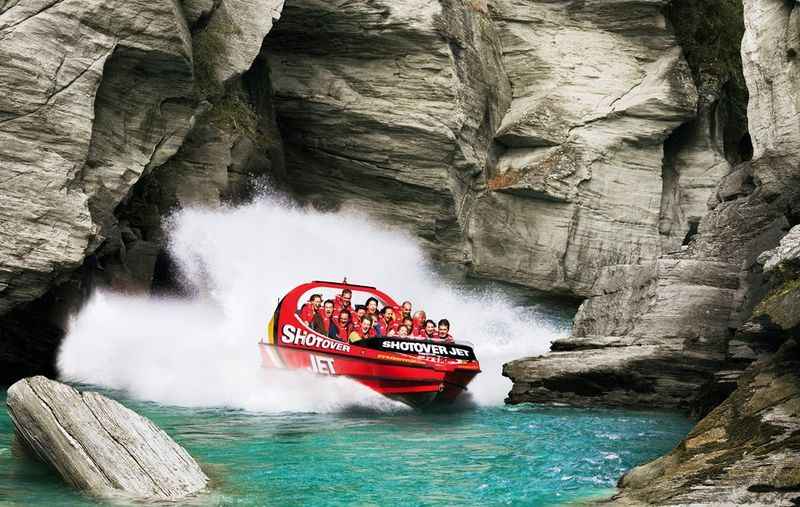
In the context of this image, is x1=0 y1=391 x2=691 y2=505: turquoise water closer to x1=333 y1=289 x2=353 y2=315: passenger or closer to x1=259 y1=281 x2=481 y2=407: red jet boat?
x1=259 y1=281 x2=481 y2=407: red jet boat

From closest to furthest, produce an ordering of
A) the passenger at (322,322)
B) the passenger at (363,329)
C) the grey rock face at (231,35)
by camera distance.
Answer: the passenger at (363,329) → the passenger at (322,322) → the grey rock face at (231,35)

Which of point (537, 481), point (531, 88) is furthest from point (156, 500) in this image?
point (531, 88)

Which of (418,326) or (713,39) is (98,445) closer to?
(418,326)

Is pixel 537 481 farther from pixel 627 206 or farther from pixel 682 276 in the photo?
pixel 627 206

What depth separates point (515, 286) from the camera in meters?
30.0

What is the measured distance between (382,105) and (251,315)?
7007 millimetres

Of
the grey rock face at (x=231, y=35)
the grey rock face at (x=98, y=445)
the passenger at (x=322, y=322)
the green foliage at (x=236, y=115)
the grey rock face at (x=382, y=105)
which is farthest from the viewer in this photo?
the grey rock face at (x=382, y=105)

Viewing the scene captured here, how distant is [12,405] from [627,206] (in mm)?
22453

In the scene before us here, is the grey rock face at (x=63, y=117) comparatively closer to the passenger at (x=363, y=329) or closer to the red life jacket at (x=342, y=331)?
the red life jacket at (x=342, y=331)

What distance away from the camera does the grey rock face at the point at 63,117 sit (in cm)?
1809

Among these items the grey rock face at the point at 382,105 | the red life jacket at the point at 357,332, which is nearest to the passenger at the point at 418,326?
the red life jacket at the point at 357,332

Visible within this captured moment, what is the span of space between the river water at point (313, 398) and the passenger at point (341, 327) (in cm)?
84

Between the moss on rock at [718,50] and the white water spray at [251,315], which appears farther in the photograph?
the moss on rock at [718,50]

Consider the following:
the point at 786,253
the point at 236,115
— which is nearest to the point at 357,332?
the point at 786,253
